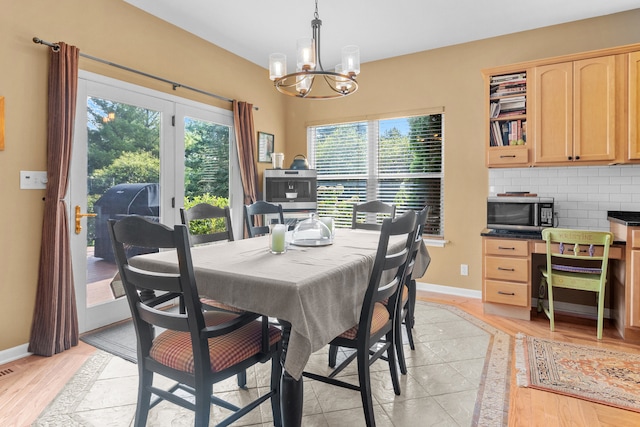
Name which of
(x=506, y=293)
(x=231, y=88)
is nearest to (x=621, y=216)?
(x=506, y=293)

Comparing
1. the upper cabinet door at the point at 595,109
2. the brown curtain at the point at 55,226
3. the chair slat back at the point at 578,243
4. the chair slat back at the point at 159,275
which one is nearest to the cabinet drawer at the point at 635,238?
the chair slat back at the point at 578,243

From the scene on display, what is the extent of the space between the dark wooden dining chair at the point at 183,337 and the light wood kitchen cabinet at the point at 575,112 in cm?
303

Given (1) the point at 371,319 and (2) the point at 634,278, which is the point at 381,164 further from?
(1) the point at 371,319

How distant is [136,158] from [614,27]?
14.7ft

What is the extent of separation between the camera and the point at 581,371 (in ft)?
7.75

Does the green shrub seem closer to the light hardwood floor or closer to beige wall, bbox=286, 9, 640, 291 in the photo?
the light hardwood floor

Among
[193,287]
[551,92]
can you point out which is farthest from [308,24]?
[193,287]

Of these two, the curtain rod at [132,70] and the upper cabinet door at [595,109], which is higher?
the curtain rod at [132,70]

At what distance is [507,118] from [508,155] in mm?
357

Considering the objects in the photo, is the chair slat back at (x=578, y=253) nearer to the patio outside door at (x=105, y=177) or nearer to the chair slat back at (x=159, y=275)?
the chair slat back at (x=159, y=275)

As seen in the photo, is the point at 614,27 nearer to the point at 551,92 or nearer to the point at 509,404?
the point at 551,92

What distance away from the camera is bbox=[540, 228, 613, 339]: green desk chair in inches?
113

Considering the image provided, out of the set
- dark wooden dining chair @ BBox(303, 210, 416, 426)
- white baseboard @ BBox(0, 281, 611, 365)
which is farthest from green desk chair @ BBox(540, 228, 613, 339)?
dark wooden dining chair @ BBox(303, 210, 416, 426)

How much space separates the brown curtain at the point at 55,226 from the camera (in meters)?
2.60
